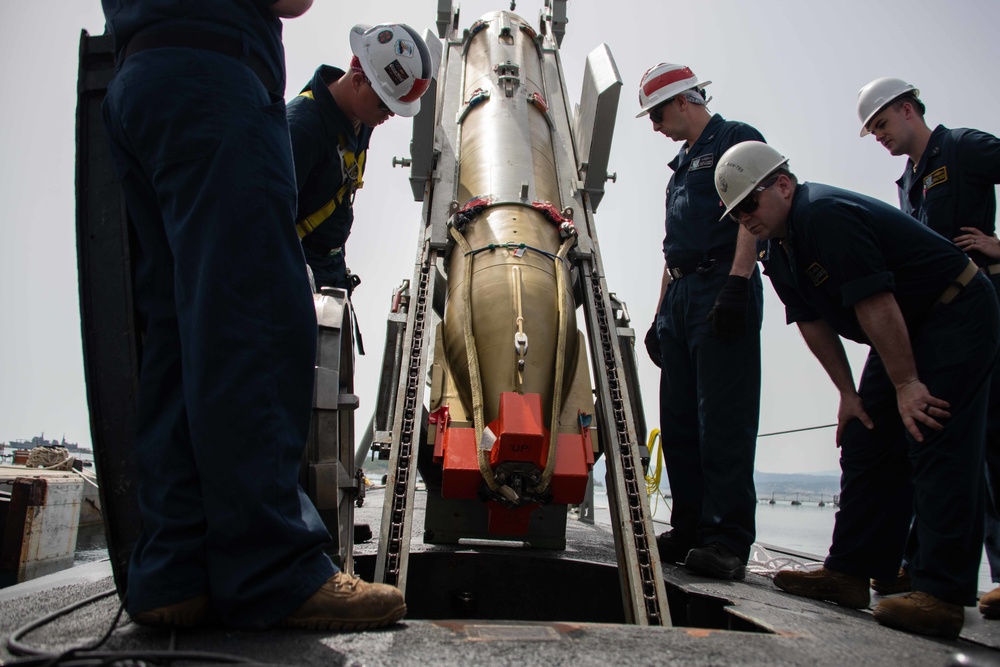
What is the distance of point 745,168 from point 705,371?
42.2 inches

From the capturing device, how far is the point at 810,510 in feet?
29.6

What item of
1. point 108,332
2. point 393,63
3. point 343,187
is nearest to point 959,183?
point 393,63

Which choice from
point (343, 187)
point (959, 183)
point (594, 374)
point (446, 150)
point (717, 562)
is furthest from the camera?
point (446, 150)

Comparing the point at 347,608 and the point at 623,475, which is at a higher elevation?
the point at 623,475

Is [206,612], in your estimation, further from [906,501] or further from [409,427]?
[906,501]

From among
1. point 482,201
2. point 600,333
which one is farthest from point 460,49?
point 600,333

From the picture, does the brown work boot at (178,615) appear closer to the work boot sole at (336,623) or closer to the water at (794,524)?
the work boot sole at (336,623)

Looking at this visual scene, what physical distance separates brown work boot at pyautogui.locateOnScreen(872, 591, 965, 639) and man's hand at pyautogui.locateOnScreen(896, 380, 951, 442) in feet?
A: 1.61

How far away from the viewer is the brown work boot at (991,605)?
237cm

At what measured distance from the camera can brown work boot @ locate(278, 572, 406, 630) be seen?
1.56m

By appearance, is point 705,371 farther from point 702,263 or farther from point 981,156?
point 981,156

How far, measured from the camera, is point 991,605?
238 cm

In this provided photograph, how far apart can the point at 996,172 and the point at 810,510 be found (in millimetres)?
6919

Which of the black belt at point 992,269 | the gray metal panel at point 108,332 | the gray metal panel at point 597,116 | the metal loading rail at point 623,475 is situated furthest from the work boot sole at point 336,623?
the gray metal panel at point 597,116
